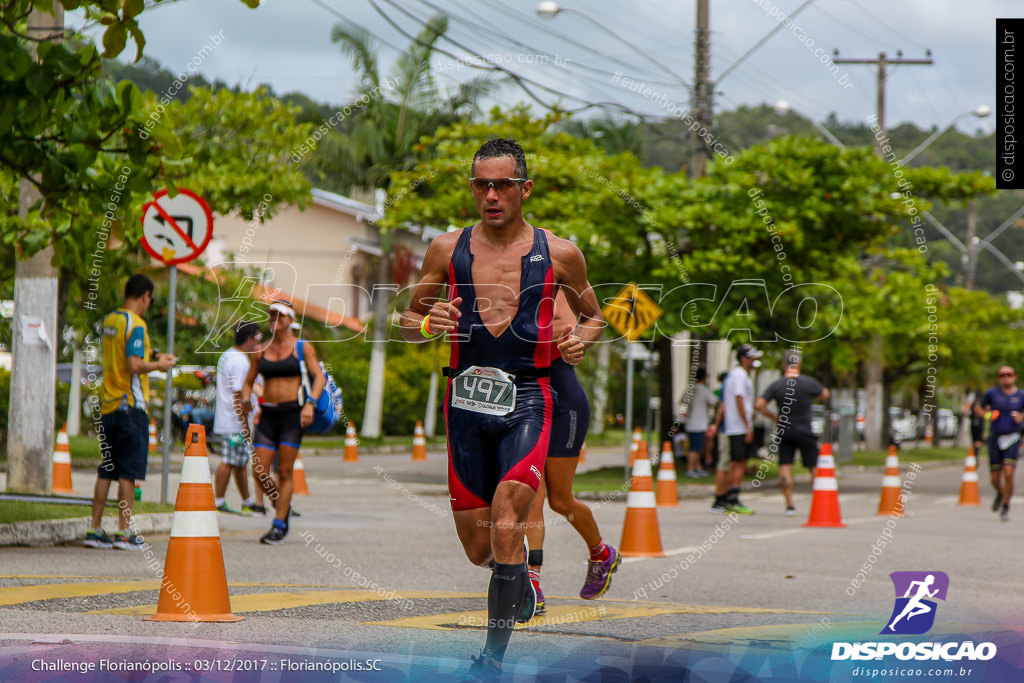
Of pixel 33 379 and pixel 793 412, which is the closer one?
pixel 33 379

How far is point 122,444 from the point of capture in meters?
9.34

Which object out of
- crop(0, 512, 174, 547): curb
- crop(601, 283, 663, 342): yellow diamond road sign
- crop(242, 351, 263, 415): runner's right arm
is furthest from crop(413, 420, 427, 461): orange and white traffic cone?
crop(0, 512, 174, 547): curb

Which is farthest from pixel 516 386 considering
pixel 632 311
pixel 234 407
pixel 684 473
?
pixel 684 473

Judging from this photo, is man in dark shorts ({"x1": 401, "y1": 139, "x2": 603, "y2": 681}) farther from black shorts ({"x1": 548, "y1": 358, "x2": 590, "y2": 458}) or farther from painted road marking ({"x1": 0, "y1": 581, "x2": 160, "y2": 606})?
painted road marking ({"x1": 0, "y1": 581, "x2": 160, "y2": 606})

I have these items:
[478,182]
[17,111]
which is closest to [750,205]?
[17,111]

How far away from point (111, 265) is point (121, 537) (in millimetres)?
8067

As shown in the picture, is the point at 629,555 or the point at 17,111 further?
the point at 629,555

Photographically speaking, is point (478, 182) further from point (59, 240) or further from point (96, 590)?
point (59, 240)

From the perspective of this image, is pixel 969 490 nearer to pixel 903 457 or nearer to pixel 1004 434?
pixel 1004 434

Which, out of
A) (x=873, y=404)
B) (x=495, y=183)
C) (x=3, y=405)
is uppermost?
(x=495, y=183)

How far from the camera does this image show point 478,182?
509 cm

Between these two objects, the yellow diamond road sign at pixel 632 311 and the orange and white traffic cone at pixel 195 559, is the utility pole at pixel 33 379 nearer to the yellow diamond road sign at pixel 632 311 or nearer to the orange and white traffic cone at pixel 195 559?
the orange and white traffic cone at pixel 195 559

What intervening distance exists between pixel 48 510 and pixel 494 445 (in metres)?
6.59

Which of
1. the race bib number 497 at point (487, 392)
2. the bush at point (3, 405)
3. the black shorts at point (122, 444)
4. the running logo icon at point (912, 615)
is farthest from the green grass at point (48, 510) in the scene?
the bush at point (3, 405)
